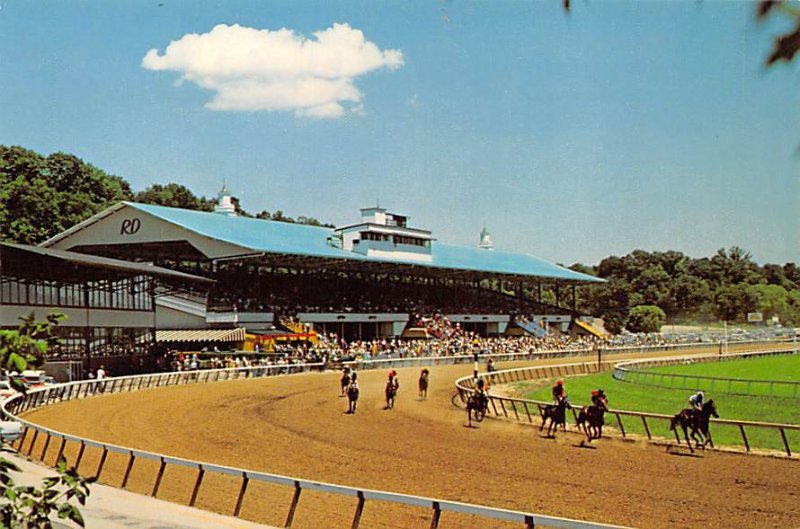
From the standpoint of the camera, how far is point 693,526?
10.7 metres

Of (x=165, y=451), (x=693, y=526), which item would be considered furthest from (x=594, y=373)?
(x=693, y=526)

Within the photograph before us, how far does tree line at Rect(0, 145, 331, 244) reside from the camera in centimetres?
5097

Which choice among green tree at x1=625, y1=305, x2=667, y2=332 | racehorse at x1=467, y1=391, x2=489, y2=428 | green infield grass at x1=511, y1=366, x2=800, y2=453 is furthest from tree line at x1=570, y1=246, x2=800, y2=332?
racehorse at x1=467, y1=391, x2=489, y2=428

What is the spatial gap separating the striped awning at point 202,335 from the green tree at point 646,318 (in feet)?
72.5

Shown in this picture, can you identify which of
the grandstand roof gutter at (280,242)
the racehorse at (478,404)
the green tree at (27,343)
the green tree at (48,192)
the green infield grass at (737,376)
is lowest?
the racehorse at (478,404)

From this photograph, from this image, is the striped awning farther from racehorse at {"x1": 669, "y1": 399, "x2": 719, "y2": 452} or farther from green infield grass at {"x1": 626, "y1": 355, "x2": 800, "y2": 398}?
racehorse at {"x1": 669, "y1": 399, "x2": 719, "y2": 452}

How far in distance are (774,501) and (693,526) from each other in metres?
2.24

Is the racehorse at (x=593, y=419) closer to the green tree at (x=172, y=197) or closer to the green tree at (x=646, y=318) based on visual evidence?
the green tree at (x=646, y=318)

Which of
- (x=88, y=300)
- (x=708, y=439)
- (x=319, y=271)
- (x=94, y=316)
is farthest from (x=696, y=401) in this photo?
(x=319, y=271)

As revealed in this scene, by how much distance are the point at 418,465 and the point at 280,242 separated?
3264cm

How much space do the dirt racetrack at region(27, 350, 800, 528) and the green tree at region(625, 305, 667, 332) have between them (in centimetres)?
2502

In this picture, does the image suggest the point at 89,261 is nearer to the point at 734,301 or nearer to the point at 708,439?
the point at 708,439

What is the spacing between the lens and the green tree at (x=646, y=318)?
153ft

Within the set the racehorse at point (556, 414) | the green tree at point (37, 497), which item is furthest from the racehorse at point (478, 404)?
the green tree at point (37, 497)
